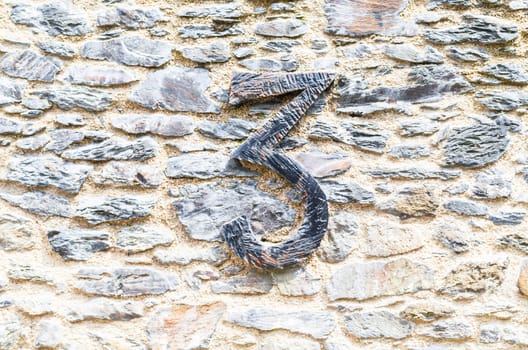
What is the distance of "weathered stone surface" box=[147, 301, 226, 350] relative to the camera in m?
1.75

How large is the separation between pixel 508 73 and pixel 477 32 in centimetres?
20

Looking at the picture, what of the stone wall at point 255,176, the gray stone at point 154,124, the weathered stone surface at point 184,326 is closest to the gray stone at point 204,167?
the stone wall at point 255,176

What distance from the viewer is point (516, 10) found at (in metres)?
1.95

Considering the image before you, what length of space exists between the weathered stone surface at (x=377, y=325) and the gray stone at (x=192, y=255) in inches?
20.3

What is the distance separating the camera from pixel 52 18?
1.92m

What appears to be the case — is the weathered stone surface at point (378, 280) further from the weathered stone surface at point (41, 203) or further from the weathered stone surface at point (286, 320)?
the weathered stone surface at point (41, 203)

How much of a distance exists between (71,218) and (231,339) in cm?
74

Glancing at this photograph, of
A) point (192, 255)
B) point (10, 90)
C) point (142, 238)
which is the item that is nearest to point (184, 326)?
point (192, 255)

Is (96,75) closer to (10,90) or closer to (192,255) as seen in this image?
(10,90)

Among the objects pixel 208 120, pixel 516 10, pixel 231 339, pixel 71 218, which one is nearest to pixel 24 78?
pixel 71 218

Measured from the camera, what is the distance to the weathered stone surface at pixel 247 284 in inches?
70.3

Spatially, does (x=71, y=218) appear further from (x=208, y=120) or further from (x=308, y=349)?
(x=308, y=349)

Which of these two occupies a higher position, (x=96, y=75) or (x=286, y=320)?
(x=96, y=75)

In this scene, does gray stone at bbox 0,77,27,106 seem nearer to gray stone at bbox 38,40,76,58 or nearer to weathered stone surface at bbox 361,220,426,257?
gray stone at bbox 38,40,76,58
